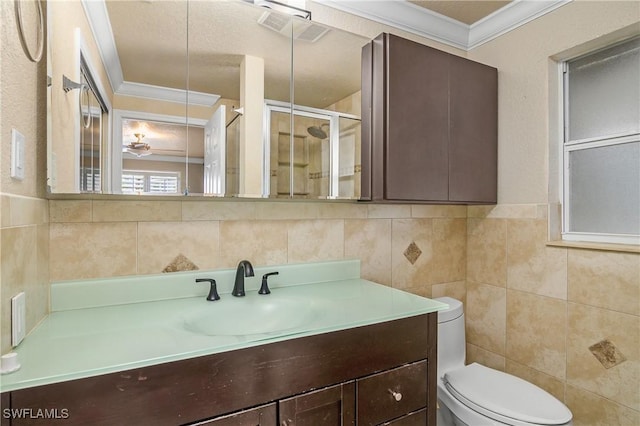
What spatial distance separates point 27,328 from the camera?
0.95 m

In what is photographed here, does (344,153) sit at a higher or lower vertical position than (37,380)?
higher

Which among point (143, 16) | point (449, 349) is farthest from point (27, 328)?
point (449, 349)

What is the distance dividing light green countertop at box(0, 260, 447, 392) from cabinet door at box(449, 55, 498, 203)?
713 mm

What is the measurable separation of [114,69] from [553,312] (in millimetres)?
2154

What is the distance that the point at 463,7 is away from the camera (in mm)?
1864

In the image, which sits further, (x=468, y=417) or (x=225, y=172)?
(x=468, y=417)

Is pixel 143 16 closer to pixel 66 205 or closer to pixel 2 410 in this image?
pixel 66 205

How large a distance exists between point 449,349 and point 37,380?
1646 millimetres

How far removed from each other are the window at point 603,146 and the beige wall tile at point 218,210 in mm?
1587

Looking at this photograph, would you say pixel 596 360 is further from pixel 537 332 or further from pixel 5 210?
pixel 5 210

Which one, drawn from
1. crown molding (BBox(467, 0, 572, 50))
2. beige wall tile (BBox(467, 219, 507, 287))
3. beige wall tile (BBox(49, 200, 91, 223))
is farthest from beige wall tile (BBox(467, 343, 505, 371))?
beige wall tile (BBox(49, 200, 91, 223))

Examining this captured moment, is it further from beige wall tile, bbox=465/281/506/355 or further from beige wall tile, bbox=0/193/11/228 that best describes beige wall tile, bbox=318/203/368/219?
beige wall tile, bbox=0/193/11/228

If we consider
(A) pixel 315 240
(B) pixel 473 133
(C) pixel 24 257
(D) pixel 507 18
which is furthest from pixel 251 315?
(D) pixel 507 18

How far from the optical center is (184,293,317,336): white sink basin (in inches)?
48.4
